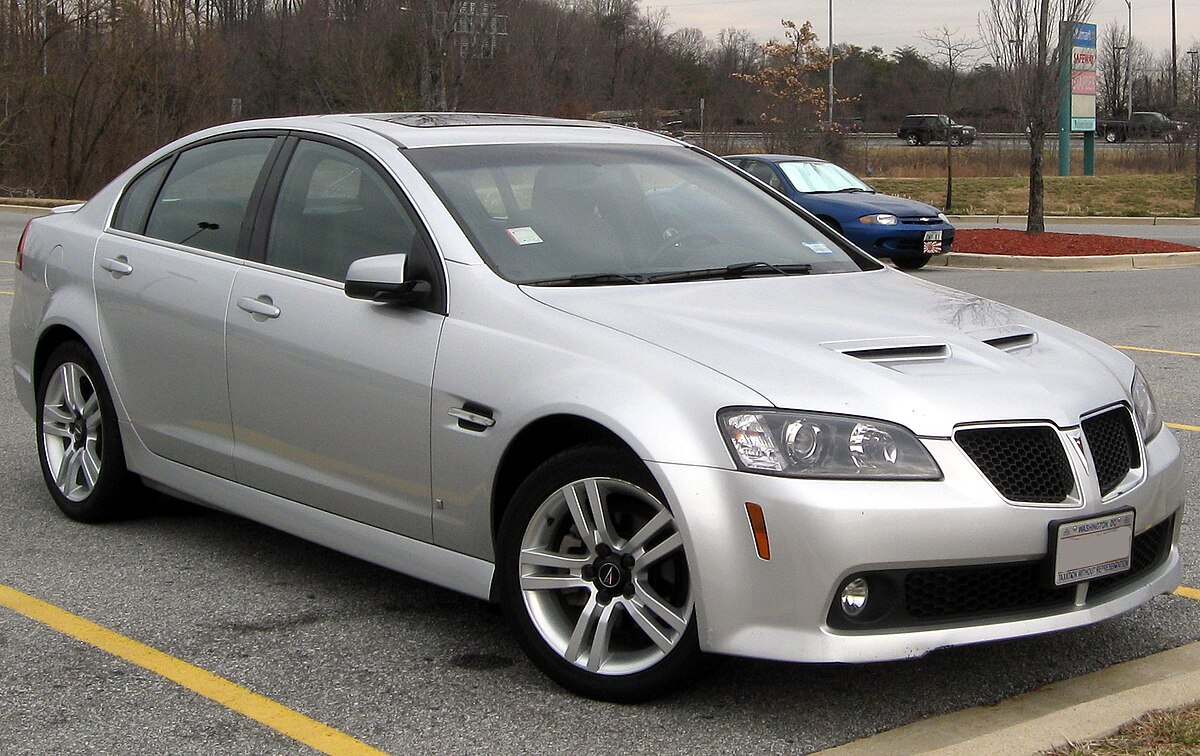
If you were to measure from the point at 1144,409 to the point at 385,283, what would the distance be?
2.28 metres

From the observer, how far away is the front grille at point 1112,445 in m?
3.89

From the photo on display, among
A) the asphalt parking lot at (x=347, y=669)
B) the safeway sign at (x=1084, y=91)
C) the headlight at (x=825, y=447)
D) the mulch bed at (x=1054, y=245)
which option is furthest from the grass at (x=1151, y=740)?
the safeway sign at (x=1084, y=91)

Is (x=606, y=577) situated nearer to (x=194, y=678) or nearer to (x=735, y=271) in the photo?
(x=194, y=678)

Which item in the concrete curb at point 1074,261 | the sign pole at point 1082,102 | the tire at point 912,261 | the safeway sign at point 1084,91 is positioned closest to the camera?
the tire at point 912,261

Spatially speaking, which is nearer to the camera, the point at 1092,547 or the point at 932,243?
the point at 1092,547

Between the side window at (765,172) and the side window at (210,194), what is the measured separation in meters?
14.3

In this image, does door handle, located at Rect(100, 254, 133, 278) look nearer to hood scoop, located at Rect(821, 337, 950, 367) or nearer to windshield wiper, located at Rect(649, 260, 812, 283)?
windshield wiper, located at Rect(649, 260, 812, 283)

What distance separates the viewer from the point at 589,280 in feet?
14.8

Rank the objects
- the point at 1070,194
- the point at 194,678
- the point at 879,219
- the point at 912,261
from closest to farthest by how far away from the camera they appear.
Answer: the point at 194,678
the point at 879,219
the point at 912,261
the point at 1070,194

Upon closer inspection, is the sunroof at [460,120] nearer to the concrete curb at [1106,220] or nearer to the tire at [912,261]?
the tire at [912,261]

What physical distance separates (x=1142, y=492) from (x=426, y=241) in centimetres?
220

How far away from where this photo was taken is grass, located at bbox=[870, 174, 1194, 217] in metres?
32.2

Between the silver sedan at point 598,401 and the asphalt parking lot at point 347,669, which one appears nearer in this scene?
the silver sedan at point 598,401

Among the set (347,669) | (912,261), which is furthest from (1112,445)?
(912,261)
